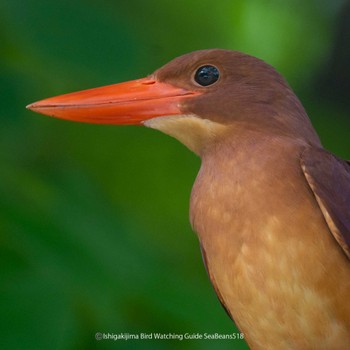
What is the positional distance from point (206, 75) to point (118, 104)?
0.14m

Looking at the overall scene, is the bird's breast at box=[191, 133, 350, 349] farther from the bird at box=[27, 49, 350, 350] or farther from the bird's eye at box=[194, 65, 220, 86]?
the bird's eye at box=[194, 65, 220, 86]

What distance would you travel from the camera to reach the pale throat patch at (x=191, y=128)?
1.12m

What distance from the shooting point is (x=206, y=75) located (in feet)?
3.71

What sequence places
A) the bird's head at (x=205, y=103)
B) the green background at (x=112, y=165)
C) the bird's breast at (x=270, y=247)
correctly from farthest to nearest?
the green background at (x=112, y=165)
the bird's head at (x=205, y=103)
the bird's breast at (x=270, y=247)

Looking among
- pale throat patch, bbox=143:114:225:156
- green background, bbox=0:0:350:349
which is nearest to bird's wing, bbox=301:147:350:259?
pale throat patch, bbox=143:114:225:156

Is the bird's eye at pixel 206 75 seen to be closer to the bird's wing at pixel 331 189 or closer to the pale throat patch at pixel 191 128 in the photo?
the pale throat patch at pixel 191 128

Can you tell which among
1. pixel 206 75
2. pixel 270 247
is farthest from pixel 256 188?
pixel 206 75

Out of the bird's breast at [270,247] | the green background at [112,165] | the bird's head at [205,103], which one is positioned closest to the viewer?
the bird's breast at [270,247]

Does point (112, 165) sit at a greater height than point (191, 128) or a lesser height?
lesser

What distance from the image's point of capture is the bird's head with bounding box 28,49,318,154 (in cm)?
111

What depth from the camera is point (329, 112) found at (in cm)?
142

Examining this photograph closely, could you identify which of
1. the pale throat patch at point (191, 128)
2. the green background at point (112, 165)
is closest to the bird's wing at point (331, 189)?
the pale throat patch at point (191, 128)

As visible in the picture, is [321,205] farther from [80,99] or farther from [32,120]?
[32,120]

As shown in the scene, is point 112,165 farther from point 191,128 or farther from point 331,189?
point 331,189
